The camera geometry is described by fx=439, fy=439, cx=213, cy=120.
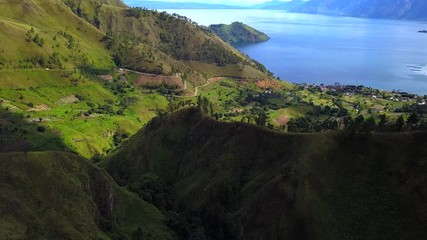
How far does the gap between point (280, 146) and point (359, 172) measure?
25.6 m

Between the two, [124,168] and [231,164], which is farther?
[124,168]

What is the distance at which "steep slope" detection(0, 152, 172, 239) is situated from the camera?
77.2 m

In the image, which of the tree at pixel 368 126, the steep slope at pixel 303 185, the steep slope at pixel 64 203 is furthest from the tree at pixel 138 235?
the tree at pixel 368 126

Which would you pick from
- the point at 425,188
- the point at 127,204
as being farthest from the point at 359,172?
the point at 127,204

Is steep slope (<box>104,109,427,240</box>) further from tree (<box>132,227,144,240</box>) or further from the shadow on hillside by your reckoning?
the shadow on hillside

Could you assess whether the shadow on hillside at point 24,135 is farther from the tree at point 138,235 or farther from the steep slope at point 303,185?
the tree at point 138,235

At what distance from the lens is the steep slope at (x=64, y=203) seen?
7719 centimetres

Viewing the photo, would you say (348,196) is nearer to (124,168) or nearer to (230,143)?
(230,143)

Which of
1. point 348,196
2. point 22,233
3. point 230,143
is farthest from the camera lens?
point 230,143

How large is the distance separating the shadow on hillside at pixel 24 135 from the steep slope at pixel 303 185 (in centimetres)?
4534

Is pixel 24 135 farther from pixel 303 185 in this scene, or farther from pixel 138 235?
pixel 303 185

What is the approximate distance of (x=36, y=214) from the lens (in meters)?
79.9

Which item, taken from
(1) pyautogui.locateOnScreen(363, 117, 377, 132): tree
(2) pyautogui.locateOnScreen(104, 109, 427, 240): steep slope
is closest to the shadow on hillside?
(2) pyautogui.locateOnScreen(104, 109, 427, 240): steep slope

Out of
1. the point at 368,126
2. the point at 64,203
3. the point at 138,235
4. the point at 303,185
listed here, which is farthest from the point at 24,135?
the point at 368,126
